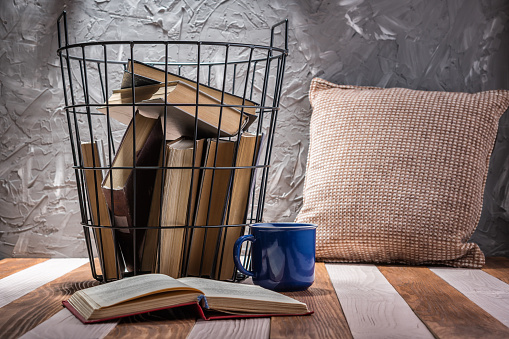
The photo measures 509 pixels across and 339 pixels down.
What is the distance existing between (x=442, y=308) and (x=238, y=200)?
36 centimetres

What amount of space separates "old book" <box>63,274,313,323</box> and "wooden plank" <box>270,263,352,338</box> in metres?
0.02

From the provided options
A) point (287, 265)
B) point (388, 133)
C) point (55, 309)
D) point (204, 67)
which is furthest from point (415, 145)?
point (55, 309)

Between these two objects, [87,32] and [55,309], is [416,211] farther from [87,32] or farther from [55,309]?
[87,32]

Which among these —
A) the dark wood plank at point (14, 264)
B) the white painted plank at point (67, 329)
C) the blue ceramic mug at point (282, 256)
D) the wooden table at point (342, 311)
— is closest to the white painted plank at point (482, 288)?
the wooden table at point (342, 311)

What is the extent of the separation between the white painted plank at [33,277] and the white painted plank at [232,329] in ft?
1.02

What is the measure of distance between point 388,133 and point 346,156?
96 mm

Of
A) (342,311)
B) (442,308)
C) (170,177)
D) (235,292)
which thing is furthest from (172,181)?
(442,308)

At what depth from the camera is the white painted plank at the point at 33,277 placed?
0.80 meters

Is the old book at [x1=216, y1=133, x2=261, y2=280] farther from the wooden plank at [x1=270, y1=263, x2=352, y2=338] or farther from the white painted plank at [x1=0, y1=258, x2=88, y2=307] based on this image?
the white painted plank at [x1=0, y1=258, x2=88, y2=307]

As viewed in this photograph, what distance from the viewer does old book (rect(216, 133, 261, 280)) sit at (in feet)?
2.81

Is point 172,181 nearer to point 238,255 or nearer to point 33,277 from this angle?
point 238,255

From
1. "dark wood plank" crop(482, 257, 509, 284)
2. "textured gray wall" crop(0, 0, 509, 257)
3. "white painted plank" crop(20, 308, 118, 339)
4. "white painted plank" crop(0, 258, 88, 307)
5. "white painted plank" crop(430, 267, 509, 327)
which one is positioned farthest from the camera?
"textured gray wall" crop(0, 0, 509, 257)

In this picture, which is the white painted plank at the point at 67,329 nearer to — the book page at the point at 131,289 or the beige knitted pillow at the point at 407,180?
the book page at the point at 131,289

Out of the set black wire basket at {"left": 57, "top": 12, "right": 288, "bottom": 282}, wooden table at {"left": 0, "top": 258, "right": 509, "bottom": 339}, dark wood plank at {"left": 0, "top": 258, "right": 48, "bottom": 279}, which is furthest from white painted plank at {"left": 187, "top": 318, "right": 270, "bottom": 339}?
dark wood plank at {"left": 0, "top": 258, "right": 48, "bottom": 279}
